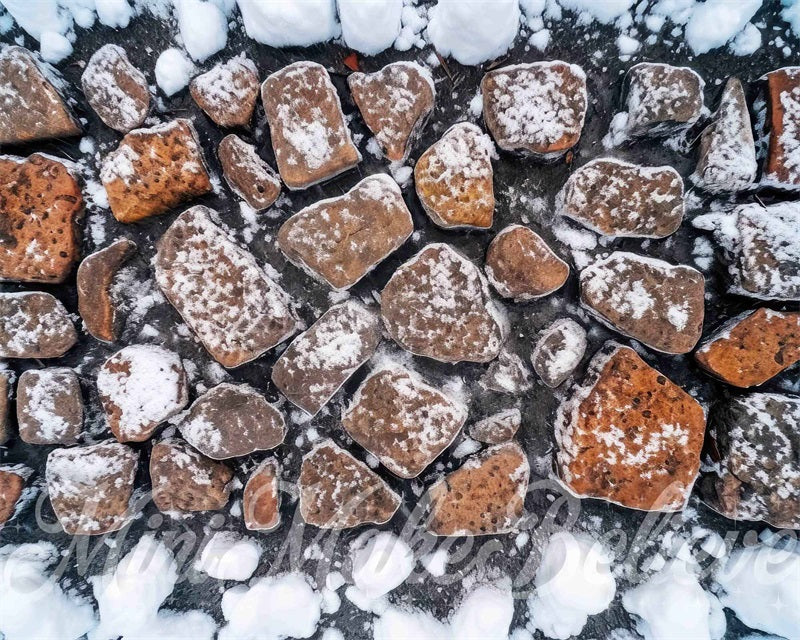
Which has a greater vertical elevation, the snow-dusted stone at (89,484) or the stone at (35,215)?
the stone at (35,215)

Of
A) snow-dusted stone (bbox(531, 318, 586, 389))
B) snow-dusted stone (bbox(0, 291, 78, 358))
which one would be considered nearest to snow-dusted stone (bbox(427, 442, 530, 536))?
snow-dusted stone (bbox(531, 318, 586, 389))

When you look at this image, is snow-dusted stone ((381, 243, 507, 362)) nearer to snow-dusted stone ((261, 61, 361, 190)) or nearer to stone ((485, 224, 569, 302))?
stone ((485, 224, 569, 302))

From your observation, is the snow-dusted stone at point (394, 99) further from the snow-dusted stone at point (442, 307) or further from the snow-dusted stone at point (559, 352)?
the snow-dusted stone at point (559, 352)

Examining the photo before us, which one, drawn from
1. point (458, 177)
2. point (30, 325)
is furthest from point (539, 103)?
point (30, 325)

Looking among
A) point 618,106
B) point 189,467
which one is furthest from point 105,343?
point 618,106

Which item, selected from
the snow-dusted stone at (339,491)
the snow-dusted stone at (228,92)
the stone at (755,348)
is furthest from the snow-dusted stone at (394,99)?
the stone at (755,348)

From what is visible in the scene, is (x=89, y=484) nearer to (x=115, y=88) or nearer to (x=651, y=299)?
(x=115, y=88)

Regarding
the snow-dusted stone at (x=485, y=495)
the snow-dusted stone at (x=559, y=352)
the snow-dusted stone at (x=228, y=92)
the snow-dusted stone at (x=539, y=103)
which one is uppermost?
the snow-dusted stone at (x=228, y=92)
